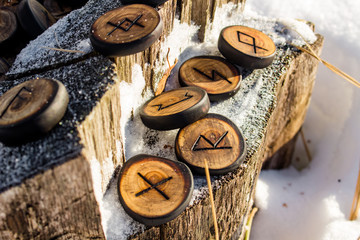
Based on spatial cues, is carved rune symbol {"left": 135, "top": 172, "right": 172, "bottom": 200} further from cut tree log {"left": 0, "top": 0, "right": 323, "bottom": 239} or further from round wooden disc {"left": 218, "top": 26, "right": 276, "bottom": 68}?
round wooden disc {"left": 218, "top": 26, "right": 276, "bottom": 68}

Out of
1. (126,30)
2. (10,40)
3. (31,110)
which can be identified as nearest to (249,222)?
(126,30)

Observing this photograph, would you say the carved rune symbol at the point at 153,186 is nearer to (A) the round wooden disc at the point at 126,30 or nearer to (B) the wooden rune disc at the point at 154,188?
(B) the wooden rune disc at the point at 154,188

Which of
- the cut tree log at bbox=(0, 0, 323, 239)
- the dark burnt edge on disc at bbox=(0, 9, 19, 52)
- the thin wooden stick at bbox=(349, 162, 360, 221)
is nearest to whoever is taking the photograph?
the cut tree log at bbox=(0, 0, 323, 239)

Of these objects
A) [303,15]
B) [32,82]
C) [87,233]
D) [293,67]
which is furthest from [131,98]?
[303,15]

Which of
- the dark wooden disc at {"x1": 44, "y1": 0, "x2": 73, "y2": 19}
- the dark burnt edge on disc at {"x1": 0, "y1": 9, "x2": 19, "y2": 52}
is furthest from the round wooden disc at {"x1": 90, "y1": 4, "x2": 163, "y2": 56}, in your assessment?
the dark wooden disc at {"x1": 44, "y1": 0, "x2": 73, "y2": 19}

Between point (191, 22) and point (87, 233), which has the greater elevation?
point (191, 22)

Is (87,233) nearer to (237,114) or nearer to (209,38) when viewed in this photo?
(237,114)
